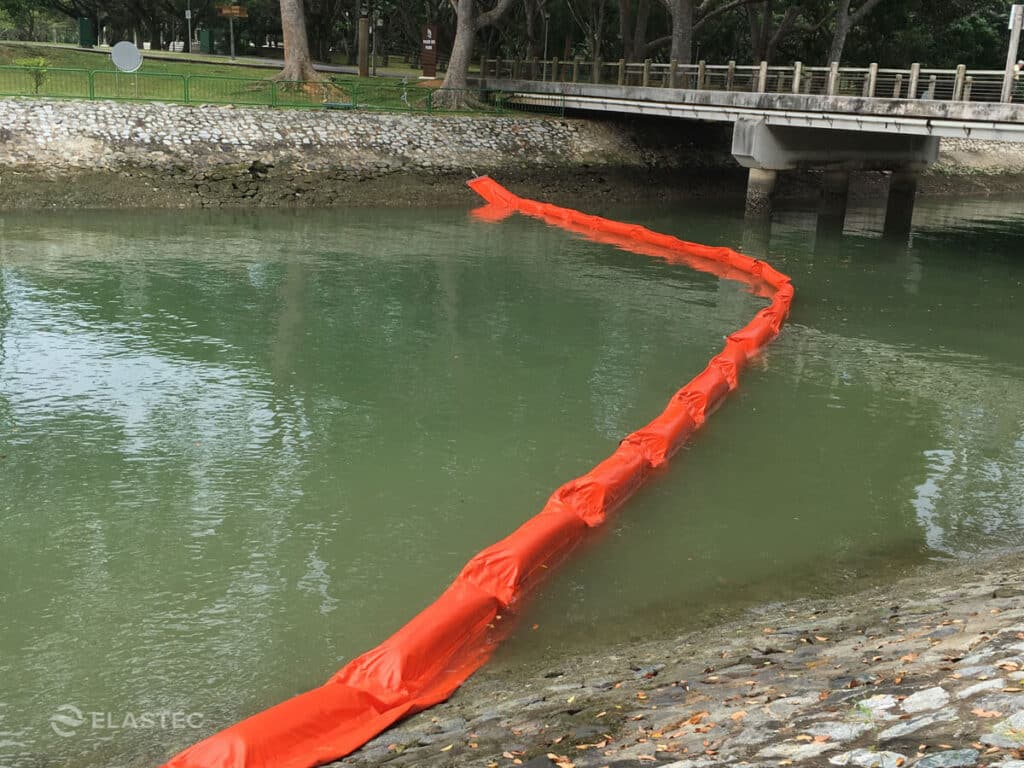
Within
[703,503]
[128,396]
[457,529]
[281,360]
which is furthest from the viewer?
[281,360]

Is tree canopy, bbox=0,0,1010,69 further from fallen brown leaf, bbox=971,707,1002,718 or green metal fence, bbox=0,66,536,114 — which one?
fallen brown leaf, bbox=971,707,1002,718

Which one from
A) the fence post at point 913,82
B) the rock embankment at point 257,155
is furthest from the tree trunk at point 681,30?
the fence post at point 913,82

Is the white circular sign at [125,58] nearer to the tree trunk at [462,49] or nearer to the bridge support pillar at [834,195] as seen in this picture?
the tree trunk at [462,49]

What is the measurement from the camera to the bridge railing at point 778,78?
912 inches

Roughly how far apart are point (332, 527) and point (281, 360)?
536 cm

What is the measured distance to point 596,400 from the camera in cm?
1245

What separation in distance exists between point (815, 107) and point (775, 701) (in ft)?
77.5

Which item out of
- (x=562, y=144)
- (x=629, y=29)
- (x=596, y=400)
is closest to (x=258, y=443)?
(x=596, y=400)

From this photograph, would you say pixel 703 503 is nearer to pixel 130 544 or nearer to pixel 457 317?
pixel 130 544

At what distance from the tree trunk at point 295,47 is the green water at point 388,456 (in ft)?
46.5

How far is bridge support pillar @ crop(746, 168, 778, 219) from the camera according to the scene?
2888 cm

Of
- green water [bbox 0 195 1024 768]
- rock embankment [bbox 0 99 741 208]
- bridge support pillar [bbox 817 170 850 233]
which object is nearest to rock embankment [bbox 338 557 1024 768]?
green water [bbox 0 195 1024 768]

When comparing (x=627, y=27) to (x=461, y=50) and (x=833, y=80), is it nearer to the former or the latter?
(x=461, y=50)

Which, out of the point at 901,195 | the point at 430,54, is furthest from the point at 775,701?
the point at 430,54
